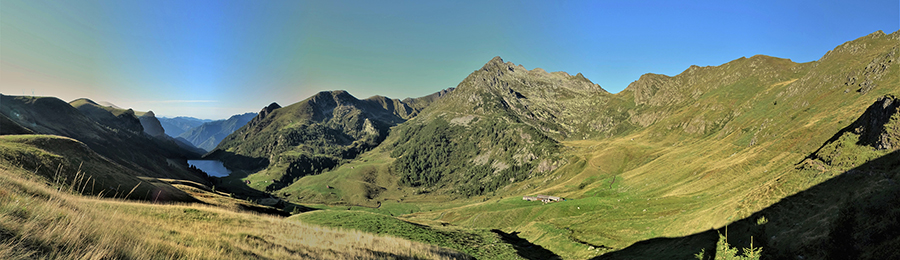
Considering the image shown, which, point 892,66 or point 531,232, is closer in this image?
point 531,232

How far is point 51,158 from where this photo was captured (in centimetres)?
3850

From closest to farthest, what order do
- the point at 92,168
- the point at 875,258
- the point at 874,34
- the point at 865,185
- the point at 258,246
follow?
the point at 258,246 < the point at 875,258 < the point at 865,185 < the point at 92,168 < the point at 874,34

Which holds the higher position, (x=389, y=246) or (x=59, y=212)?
(x=59, y=212)

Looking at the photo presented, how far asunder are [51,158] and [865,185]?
89038 millimetres

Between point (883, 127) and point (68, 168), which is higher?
point (883, 127)

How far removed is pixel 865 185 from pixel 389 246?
1575 inches

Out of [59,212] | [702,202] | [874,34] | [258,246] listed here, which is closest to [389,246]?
[258,246]

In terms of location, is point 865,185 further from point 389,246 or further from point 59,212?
point 59,212

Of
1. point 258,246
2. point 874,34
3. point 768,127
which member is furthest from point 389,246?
point 874,34

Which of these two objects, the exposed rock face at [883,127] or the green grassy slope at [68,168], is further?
the green grassy slope at [68,168]

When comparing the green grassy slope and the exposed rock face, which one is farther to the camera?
the green grassy slope

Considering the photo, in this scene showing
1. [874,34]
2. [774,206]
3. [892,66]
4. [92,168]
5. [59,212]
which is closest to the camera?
[59,212]

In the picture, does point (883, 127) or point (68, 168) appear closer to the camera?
point (883, 127)

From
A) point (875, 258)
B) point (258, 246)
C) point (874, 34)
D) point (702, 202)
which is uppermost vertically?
point (874, 34)
